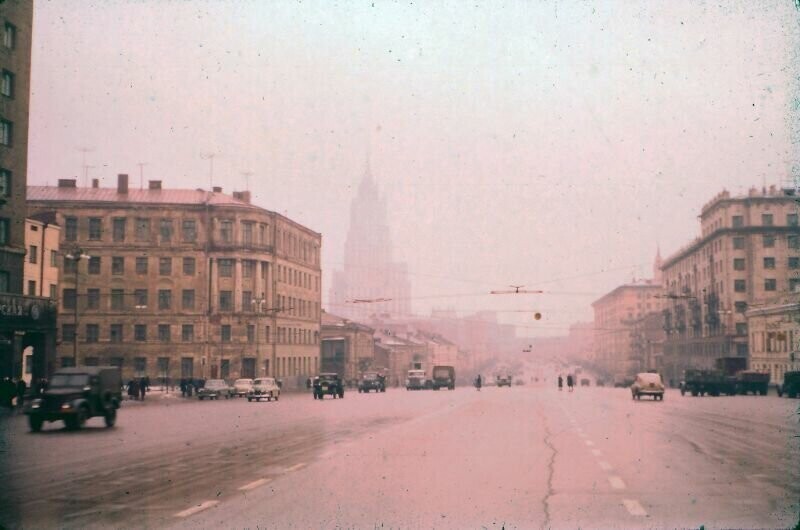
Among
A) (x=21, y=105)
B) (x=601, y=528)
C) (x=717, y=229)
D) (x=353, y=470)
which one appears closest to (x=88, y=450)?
(x=353, y=470)

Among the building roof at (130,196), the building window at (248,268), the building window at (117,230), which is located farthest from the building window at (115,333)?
the building window at (248,268)

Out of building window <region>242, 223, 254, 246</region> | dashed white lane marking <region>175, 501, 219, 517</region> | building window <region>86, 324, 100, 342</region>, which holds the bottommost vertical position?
dashed white lane marking <region>175, 501, 219, 517</region>

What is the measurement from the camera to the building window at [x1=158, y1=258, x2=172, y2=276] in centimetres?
8988

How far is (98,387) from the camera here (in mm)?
28438

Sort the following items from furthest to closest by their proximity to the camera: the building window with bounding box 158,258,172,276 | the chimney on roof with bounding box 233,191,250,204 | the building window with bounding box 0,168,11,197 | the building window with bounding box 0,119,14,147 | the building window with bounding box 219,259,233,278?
the chimney on roof with bounding box 233,191,250,204
the building window with bounding box 219,259,233,278
the building window with bounding box 158,258,172,276
the building window with bounding box 0,119,14,147
the building window with bounding box 0,168,11,197

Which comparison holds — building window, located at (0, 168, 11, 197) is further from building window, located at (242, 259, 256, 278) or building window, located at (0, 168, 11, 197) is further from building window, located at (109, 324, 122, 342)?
building window, located at (242, 259, 256, 278)

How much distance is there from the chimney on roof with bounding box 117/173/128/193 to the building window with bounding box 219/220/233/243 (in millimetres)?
10626

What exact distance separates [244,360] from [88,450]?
70815 millimetres

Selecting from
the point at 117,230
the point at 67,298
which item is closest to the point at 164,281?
the point at 117,230

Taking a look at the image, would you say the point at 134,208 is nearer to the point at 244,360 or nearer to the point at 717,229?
the point at 244,360

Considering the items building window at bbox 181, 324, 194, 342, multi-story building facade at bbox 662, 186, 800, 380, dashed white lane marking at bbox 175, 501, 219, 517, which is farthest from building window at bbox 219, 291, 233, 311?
dashed white lane marking at bbox 175, 501, 219, 517

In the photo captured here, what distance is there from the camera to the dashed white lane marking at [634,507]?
10461mm

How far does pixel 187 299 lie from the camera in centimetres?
8988

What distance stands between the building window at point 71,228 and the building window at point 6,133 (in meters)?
38.6
